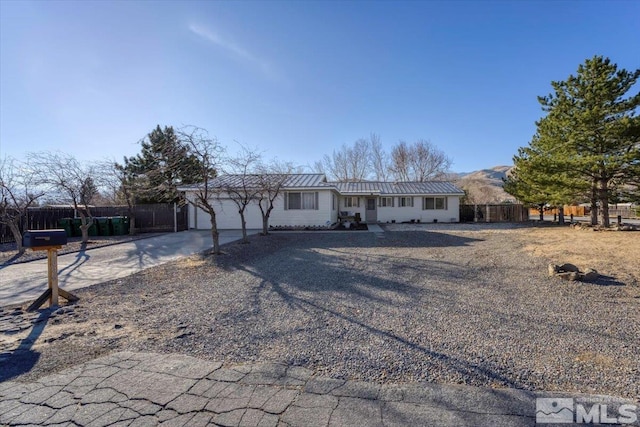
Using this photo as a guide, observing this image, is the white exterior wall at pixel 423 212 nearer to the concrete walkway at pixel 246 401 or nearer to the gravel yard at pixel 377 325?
the gravel yard at pixel 377 325

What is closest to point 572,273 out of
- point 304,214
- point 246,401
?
point 246,401

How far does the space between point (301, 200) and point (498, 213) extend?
1636 cm

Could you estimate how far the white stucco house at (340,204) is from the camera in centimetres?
1872

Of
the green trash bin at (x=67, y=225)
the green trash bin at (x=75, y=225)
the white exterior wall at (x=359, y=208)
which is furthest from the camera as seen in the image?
the white exterior wall at (x=359, y=208)

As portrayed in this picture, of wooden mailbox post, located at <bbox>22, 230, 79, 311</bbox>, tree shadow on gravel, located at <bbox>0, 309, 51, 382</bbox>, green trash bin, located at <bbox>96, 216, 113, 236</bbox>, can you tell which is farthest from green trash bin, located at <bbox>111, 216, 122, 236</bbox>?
tree shadow on gravel, located at <bbox>0, 309, 51, 382</bbox>

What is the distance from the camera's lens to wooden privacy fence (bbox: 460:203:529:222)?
80.4ft

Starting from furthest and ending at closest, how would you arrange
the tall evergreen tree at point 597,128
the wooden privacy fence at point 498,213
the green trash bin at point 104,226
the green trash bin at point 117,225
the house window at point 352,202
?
1. the wooden privacy fence at point 498,213
2. the house window at point 352,202
3. the green trash bin at point 117,225
4. the green trash bin at point 104,226
5. the tall evergreen tree at point 597,128

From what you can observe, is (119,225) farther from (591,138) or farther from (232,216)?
(591,138)

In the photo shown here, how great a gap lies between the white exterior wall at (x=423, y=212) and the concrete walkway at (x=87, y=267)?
1595 centimetres

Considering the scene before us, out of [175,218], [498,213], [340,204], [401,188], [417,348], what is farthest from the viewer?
[401,188]

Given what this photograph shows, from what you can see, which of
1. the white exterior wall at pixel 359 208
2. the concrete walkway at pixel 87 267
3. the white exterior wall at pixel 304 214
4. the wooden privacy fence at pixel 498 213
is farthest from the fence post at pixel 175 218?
the wooden privacy fence at pixel 498 213

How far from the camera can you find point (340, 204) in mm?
24344

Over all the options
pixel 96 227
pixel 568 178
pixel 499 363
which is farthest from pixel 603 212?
pixel 96 227

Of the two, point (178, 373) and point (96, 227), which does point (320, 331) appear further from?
point (96, 227)
